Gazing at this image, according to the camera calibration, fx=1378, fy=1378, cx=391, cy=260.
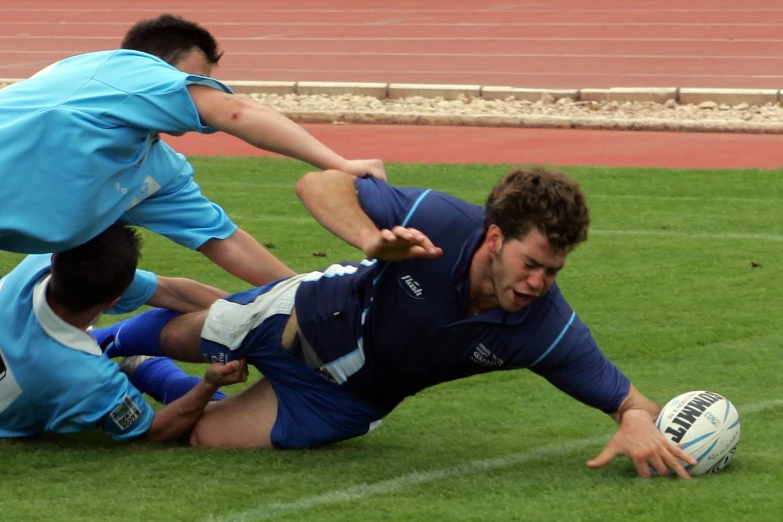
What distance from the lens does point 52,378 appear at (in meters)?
5.00

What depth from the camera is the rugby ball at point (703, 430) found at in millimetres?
4668

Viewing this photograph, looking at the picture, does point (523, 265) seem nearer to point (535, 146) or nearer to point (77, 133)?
point (77, 133)

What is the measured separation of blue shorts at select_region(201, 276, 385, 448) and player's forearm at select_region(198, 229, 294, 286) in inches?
28.9

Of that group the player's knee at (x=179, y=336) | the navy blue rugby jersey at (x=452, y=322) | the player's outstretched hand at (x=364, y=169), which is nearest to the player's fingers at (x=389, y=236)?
the navy blue rugby jersey at (x=452, y=322)

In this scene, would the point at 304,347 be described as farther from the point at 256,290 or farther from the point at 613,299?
the point at 613,299

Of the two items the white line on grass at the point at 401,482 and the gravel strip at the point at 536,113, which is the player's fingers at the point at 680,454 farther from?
the gravel strip at the point at 536,113

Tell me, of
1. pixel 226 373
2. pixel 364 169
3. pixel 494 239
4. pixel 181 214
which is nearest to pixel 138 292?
pixel 181 214

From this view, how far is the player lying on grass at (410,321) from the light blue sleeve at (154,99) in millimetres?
471

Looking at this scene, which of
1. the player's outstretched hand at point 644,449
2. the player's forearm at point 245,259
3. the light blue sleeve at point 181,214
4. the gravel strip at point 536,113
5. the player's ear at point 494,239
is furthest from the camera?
the gravel strip at point 536,113

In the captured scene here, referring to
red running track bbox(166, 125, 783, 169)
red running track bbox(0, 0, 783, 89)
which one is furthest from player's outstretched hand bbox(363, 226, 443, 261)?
red running track bbox(0, 0, 783, 89)

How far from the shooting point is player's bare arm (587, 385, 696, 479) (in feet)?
15.0

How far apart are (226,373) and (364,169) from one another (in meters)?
0.93

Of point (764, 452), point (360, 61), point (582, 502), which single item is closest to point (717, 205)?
point (764, 452)

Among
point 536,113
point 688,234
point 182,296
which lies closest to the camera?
point 182,296
